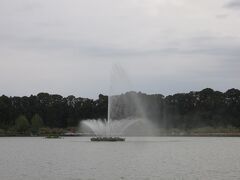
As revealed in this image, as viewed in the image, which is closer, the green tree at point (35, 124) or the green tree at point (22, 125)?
the green tree at point (22, 125)

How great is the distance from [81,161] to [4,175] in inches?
671

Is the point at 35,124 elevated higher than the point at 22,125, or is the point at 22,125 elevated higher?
the point at 35,124

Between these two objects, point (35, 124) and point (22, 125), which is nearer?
point (22, 125)

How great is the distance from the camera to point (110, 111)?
112 m

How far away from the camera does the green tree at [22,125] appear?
185m

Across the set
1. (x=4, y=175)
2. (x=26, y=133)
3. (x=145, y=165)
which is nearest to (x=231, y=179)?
(x=145, y=165)

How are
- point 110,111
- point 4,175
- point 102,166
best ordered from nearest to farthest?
1. point 4,175
2. point 102,166
3. point 110,111

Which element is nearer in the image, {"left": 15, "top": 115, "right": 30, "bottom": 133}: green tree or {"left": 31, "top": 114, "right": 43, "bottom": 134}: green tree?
{"left": 15, "top": 115, "right": 30, "bottom": 133}: green tree

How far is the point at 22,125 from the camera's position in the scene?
612ft

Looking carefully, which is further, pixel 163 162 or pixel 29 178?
pixel 163 162

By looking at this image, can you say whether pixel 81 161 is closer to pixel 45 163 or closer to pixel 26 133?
pixel 45 163

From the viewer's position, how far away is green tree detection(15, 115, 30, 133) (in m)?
185

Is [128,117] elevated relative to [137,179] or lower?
elevated

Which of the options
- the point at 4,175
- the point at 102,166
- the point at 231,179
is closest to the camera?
the point at 231,179
